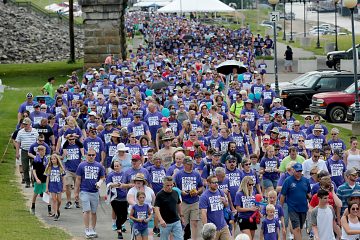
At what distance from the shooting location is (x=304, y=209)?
63.6ft

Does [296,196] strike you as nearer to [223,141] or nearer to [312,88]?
[223,141]

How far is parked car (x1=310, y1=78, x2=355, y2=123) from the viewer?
38031mm

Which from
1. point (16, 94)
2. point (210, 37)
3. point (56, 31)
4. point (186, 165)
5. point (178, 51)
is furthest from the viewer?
point (56, 31)

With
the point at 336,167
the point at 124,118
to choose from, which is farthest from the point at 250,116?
the point at 336,167

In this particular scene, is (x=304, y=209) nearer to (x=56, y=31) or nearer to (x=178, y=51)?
(x=178, y=51)

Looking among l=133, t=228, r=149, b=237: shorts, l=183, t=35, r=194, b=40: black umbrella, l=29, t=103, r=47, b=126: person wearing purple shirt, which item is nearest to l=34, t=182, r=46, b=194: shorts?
l=29, t=103, r=47, b=126: person wearing purple shirt

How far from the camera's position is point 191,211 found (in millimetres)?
19594

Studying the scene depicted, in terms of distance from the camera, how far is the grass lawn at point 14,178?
20312 mm

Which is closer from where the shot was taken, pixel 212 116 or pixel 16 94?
pixel 212 116

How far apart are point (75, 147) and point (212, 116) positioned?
15.5ft

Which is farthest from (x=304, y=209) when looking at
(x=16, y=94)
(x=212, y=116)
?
(x=16, y=94)

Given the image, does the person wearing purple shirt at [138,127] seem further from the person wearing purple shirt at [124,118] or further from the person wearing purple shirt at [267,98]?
the person wearing purple shirt at [267,98]

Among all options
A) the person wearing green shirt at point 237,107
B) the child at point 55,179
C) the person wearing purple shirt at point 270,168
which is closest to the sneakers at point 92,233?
the child at point 55,179

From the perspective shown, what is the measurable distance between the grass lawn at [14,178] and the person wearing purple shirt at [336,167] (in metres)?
4.79
